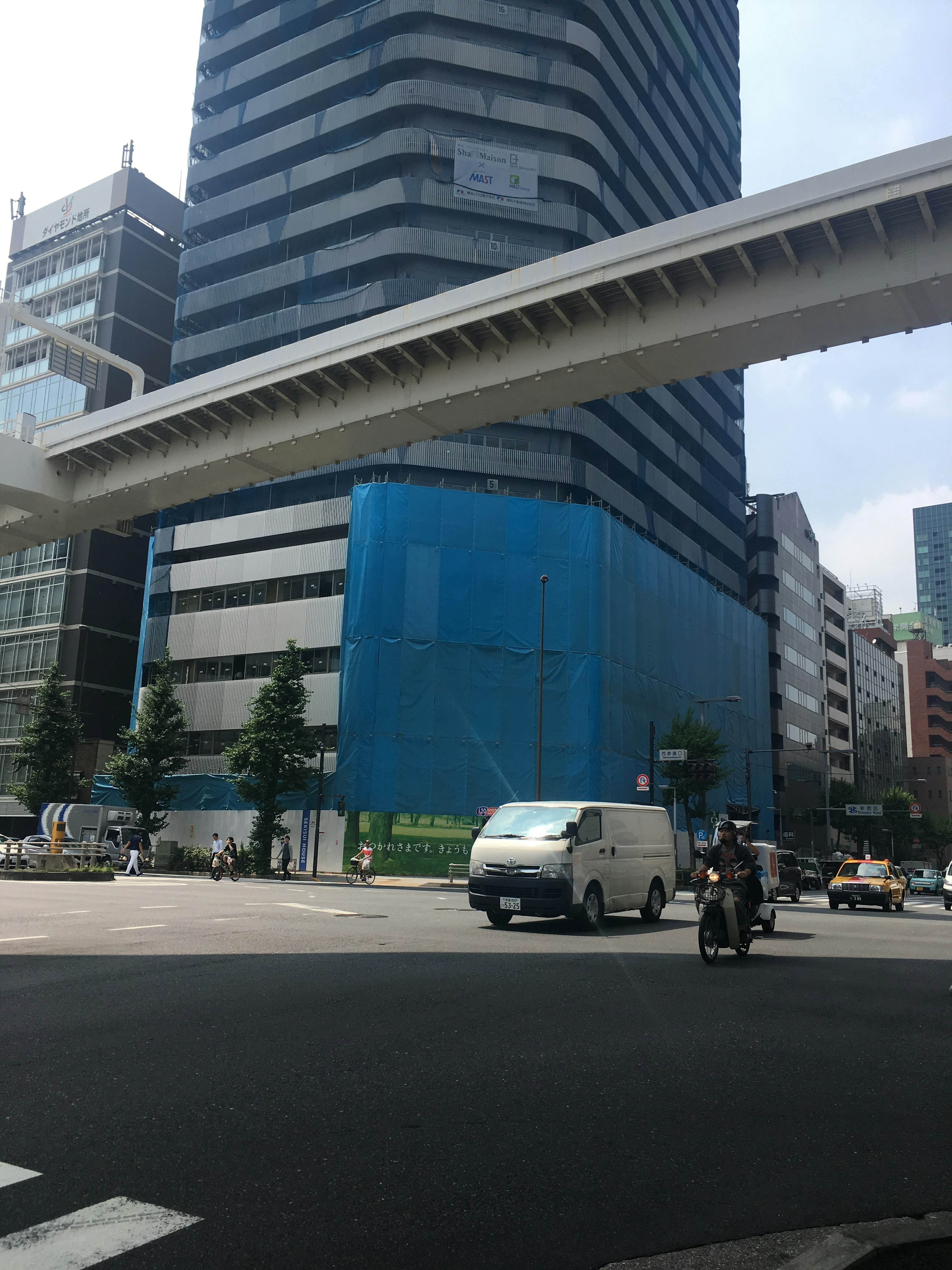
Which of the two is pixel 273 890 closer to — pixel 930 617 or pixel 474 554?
pixel 474 554

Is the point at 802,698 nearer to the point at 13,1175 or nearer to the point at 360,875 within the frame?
the point at 360,875

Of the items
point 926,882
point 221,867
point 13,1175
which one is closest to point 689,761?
point 926,882

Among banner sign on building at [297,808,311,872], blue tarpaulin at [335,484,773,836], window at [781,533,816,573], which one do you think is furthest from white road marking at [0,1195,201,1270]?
window at [781,533,816,573]

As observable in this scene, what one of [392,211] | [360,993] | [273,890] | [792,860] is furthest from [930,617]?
[360,993]

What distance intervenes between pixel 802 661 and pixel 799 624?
3.60 m

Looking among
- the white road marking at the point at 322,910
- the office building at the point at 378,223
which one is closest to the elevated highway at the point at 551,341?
the white road marking at the point at 322,910

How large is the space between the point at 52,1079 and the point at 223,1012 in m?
2.10

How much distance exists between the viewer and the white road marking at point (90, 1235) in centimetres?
303

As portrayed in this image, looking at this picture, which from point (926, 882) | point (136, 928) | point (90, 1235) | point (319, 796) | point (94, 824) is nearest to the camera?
point (90, 1235)

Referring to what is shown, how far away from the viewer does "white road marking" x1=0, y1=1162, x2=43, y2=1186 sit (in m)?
3.64

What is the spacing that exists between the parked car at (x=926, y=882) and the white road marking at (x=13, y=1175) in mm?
56757

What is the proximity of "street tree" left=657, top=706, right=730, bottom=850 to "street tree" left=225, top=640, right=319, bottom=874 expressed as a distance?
699 inches

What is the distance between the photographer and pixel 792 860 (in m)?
36.1

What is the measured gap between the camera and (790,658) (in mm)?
91438
